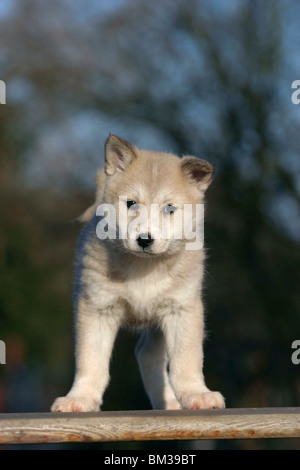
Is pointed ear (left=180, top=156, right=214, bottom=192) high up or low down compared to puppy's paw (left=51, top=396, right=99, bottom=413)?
up

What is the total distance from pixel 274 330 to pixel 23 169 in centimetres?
541

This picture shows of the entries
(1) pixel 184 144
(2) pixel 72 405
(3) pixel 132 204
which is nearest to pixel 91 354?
(2) pixel 72 405

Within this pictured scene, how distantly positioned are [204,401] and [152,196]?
44.0 inches

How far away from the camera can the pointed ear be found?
171 inches

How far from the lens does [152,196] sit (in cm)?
418

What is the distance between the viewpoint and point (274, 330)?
529 inches

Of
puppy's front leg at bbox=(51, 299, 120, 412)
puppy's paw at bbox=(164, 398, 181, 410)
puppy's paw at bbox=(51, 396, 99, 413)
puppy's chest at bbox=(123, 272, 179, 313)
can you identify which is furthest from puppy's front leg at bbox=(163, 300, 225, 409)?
puppy's paw at bbox=(164, 398, 181, 410)

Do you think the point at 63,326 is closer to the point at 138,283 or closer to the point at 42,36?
the point at 42,36

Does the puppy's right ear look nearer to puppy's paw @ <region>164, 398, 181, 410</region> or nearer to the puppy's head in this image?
the puppy's head

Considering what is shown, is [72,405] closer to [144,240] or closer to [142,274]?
[142,274]

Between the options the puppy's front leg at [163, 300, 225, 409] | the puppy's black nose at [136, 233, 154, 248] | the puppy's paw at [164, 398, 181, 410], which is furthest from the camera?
the puppy's paw at [164, 398, 181, 410]

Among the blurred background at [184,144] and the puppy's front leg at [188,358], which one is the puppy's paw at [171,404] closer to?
the puppy's front leg at [188,358]

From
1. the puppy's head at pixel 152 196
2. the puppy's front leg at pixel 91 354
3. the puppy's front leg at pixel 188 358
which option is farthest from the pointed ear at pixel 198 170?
the puppy's front leg at pixel 91 354


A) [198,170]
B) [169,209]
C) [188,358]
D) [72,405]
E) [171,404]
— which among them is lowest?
[171,404]
